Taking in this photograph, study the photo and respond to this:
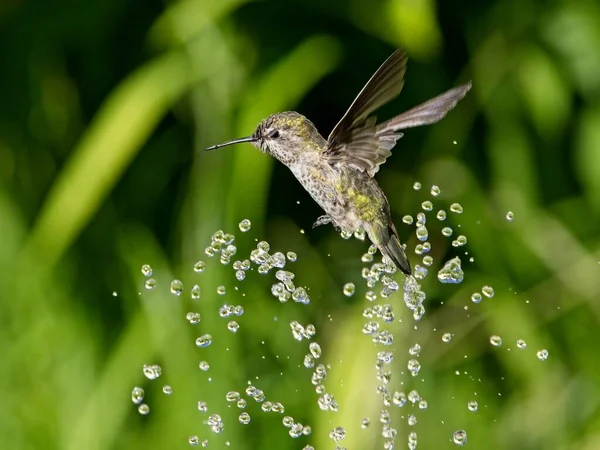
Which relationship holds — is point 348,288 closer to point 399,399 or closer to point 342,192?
point 399,399

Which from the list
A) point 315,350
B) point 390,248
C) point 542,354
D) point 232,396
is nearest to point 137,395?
point 232,396

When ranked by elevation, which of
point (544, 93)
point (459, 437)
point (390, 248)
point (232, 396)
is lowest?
point (390, 248)

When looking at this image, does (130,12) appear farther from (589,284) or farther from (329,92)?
(589,284)

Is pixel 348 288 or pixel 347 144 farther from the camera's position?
pixel 348 288

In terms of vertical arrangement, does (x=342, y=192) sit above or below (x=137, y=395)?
below

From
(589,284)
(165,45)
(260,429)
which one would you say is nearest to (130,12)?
(165,45)

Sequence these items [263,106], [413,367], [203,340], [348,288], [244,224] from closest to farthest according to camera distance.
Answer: [244,224]
[348,288]
[203,340]
[413,367]
[263,106]

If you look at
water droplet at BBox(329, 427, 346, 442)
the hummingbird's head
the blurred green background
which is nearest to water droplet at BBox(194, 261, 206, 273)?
the blurred green background

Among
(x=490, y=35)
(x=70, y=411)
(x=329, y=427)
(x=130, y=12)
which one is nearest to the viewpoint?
(x=329, y=427)
